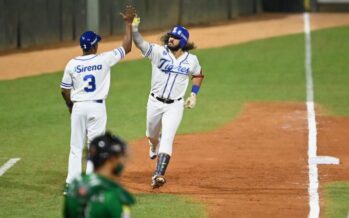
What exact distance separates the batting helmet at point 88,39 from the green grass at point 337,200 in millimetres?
3232

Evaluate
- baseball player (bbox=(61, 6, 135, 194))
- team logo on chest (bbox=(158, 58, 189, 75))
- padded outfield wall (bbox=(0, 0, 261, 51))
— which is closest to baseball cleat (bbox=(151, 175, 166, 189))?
baseball player (bbox=(61, 6, 135, 194))

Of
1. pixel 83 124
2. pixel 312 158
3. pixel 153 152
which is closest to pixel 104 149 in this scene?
pixel 83 124

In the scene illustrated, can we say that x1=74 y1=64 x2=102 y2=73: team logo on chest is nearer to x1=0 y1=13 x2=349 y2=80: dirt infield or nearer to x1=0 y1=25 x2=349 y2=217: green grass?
x1=0 y1=25 x2=349 y2=217: green grass

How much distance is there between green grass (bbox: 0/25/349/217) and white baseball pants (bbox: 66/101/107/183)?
555mm

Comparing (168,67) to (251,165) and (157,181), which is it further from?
(251,165)

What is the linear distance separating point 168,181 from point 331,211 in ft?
8.04

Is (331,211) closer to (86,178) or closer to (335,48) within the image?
(86,178)

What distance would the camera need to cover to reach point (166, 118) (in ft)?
40.2

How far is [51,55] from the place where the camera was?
996 inches

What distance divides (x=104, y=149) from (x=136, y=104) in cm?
1337

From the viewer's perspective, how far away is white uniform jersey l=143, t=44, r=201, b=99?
40.1 ft

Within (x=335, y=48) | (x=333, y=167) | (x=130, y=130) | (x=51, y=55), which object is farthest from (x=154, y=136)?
(x=335, y=48)

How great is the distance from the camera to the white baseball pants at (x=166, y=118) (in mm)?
12203

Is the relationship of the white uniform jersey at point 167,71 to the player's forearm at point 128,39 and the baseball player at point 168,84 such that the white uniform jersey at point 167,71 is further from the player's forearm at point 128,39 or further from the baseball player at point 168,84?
the player's forearm at point 128,39
